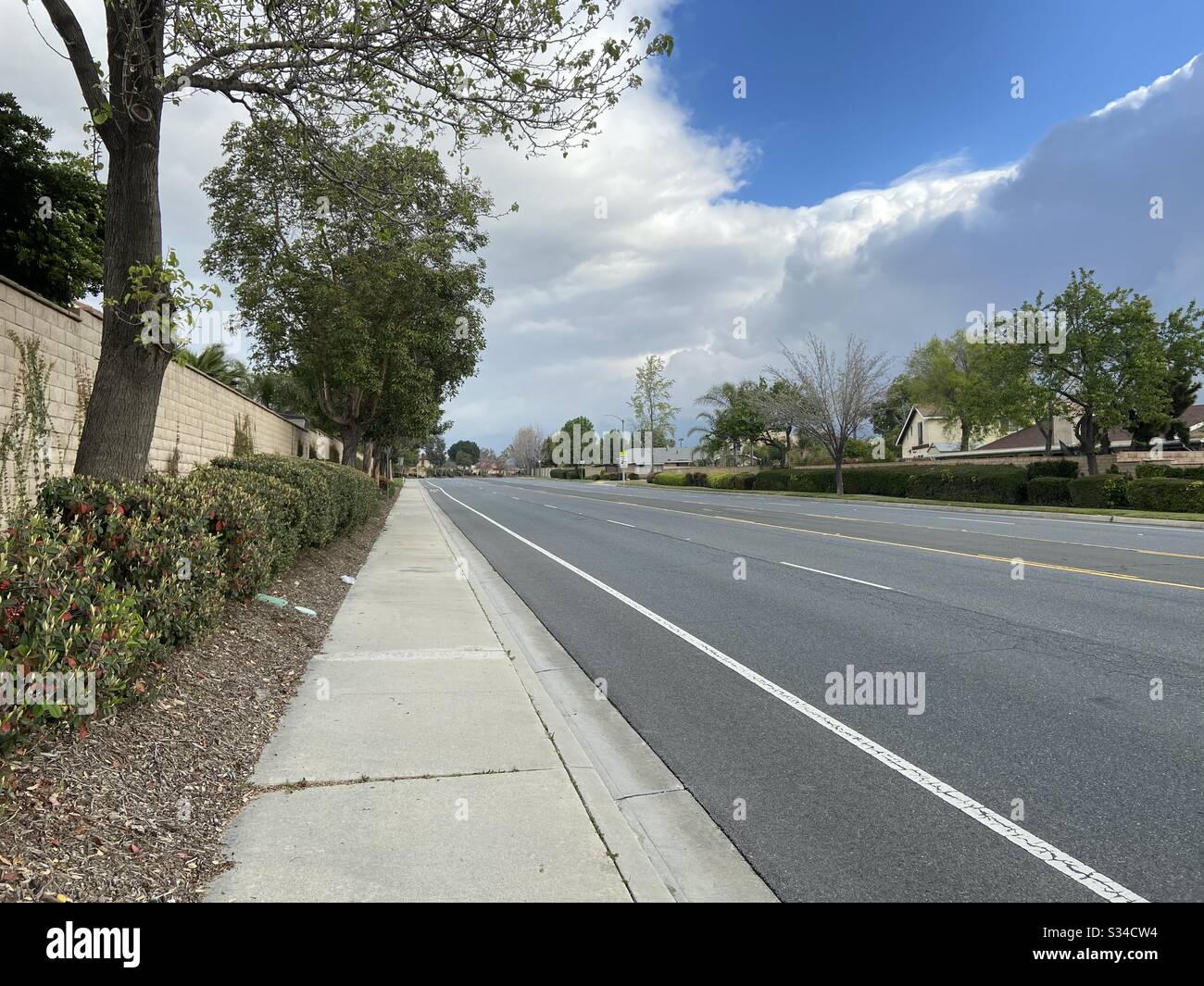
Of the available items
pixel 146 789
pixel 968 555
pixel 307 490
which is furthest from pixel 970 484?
pixel 146 789

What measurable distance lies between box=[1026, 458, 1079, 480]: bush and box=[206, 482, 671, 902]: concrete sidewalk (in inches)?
1307

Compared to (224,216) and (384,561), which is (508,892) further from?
(224,216)

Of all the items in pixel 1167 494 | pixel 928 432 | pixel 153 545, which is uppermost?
pixel 928 432

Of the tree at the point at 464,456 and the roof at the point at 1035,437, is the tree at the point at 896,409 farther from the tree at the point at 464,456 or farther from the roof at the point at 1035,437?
the tree at the point at 464,456

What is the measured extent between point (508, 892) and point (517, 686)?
2.89m

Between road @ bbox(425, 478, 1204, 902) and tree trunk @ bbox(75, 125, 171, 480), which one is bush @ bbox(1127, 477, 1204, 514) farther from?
tree trunk @ bbox(75, 125, 171, 480)

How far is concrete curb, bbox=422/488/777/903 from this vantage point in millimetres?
3186

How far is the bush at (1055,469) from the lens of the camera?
32750mm

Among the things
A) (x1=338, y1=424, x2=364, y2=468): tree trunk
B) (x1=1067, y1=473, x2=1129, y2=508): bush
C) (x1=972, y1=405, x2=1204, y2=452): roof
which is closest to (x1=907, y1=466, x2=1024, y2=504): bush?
(x1=1067, y1=473, x2=1129, y2=508): bush

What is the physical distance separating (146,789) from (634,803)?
236 centimetres

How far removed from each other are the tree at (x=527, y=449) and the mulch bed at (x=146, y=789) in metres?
147

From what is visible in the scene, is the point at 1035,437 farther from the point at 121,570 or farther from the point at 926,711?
the point at 121,570

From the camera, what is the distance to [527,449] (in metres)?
160
